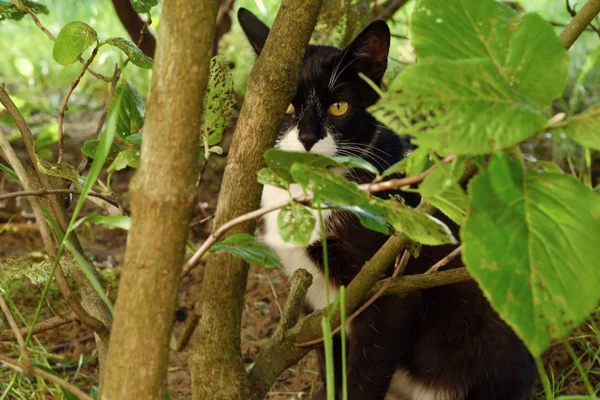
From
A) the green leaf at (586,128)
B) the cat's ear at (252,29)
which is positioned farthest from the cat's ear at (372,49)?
the green leaf at (586,128)

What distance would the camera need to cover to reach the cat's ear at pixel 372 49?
1941 mm

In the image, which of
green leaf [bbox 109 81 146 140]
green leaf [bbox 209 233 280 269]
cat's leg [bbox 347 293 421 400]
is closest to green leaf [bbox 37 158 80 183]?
green leaf [bbox 109 81 146 140]

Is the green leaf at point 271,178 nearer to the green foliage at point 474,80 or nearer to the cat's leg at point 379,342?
the green foliage at point 474,80

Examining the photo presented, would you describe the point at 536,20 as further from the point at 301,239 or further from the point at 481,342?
the point at 481,342

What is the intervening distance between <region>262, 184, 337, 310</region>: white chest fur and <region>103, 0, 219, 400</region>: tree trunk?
1068 millimetres

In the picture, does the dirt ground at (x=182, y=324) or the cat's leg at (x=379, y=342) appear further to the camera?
the dirt ground at (x=182, y=324)

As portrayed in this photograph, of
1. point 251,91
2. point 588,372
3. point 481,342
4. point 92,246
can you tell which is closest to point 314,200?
point 251,91

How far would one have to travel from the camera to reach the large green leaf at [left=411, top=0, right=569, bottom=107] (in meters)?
0.71

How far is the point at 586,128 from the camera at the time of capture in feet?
2.27

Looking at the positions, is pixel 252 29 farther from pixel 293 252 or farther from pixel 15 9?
pixel 15 9

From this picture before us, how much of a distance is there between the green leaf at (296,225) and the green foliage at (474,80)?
0.67ft

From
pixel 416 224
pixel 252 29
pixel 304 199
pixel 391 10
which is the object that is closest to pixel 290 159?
pixel 304 199

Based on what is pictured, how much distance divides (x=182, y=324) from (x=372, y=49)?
1082 millimetres

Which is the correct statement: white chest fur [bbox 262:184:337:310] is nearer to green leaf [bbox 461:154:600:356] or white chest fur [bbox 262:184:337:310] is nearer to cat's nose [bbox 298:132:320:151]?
cat's nose [bbox 298:132:320:151]
